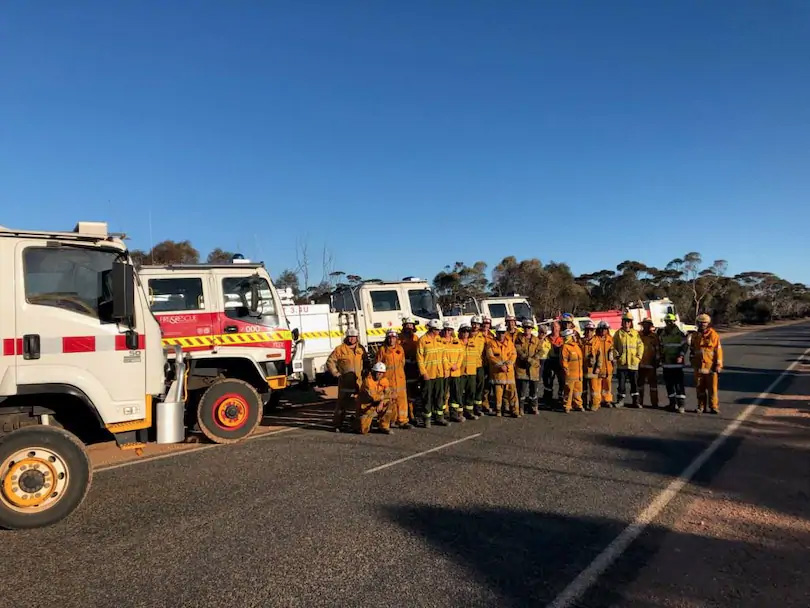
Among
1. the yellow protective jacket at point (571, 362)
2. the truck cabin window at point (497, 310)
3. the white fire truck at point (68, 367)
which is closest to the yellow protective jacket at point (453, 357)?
the yellow protective jacket at point (571, 362)

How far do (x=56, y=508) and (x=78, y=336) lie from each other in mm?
1551

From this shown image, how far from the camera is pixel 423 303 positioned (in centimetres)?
1295

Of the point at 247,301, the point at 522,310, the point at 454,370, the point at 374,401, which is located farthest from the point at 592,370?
the point at 247,301

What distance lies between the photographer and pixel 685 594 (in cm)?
357

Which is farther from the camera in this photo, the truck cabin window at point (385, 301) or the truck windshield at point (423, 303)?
the truck windshield at point (423, 303)

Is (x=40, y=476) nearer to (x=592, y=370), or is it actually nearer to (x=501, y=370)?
(x=501, y=370)

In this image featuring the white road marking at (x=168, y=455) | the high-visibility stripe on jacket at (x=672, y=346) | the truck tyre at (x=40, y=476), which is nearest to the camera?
the truck tyre at (x=40, y=476)

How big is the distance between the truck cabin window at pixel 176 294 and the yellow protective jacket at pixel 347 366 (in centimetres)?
227

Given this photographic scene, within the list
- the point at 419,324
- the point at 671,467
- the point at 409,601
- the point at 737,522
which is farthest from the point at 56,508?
the point at 419,324

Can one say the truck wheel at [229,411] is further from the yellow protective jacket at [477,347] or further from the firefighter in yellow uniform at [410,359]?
the yellow protective jacket at [477,347]

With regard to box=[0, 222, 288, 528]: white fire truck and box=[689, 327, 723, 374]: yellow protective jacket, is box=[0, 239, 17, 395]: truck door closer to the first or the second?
box=[0, 222, 288, 528]: white fire truck

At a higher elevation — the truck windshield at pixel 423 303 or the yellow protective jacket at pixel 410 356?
the truck windshield at pixel 423 303

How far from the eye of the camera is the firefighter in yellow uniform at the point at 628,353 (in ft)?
35.7

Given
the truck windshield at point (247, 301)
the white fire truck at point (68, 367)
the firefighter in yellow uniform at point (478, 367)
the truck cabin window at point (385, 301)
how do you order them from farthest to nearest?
the truck cabin window at point (385, 301), the firefighter in yellow uniform at point (478, 367), the truck windshield at point (247, 301), the white fire truck at point (68, 367)
